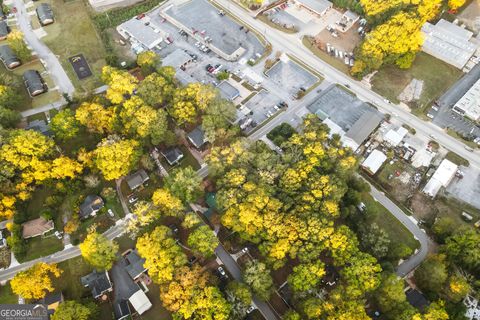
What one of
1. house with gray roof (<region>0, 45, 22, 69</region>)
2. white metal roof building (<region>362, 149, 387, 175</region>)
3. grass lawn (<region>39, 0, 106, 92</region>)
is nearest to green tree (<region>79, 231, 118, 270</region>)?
grass lawn (<region>39, 0, 106, 92</region>)

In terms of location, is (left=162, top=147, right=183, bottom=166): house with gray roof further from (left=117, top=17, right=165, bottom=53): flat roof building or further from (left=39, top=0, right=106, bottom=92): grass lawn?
(left=117, top=17, right=165, bottom=53): flat roof building

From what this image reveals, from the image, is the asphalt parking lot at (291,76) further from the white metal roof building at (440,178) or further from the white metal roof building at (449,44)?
the white metal roof building at (440,178)

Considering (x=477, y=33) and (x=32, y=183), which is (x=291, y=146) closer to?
(x=32, y=183)

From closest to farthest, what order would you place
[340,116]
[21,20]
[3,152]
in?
[3,152] → [340,116] → [21,20]

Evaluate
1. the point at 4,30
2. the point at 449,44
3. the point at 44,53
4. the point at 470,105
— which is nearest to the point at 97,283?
the point at 44,53

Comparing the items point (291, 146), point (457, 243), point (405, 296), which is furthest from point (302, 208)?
point (457, 243)

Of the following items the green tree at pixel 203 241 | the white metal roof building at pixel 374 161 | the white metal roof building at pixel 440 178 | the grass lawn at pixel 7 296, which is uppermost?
the white metal roof building at pixel 440 178

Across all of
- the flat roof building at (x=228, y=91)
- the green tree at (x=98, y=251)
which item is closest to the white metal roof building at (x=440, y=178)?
the flat roof building at (x=228, y=91)
